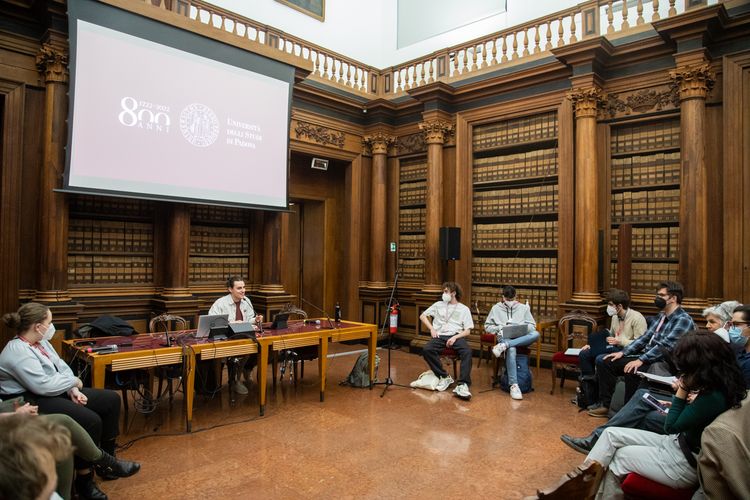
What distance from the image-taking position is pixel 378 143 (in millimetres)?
7898

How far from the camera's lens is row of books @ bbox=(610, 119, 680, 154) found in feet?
18.2

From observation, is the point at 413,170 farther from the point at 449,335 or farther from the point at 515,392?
the point at 515,392

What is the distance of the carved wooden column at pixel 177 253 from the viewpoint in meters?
5.75

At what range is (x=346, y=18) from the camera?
29.2 feet

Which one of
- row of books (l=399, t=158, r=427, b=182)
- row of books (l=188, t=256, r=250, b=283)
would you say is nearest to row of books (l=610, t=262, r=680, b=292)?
row of books (l=399, t=158, r=427, b=182)

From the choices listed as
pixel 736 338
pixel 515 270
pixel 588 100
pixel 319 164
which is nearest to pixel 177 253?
pixel 319 164

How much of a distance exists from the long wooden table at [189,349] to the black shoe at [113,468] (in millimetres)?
552

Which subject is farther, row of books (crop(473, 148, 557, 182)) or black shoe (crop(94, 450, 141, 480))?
row of books (crop(473, 148, 557, 182))

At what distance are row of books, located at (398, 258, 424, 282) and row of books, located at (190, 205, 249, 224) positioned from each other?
8.57ft

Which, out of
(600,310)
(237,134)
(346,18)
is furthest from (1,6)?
(600,310)

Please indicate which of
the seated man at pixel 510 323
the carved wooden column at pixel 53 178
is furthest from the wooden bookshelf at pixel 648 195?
the carved wooden column at pixel 53 178

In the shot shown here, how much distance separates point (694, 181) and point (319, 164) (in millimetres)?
4904

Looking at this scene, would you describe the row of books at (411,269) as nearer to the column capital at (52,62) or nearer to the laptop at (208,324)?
the laptop at (208,324)

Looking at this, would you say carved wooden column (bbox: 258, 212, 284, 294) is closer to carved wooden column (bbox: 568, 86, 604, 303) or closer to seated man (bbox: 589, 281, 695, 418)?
carved wooden column (bbox: 568, 86, 604, 303)
